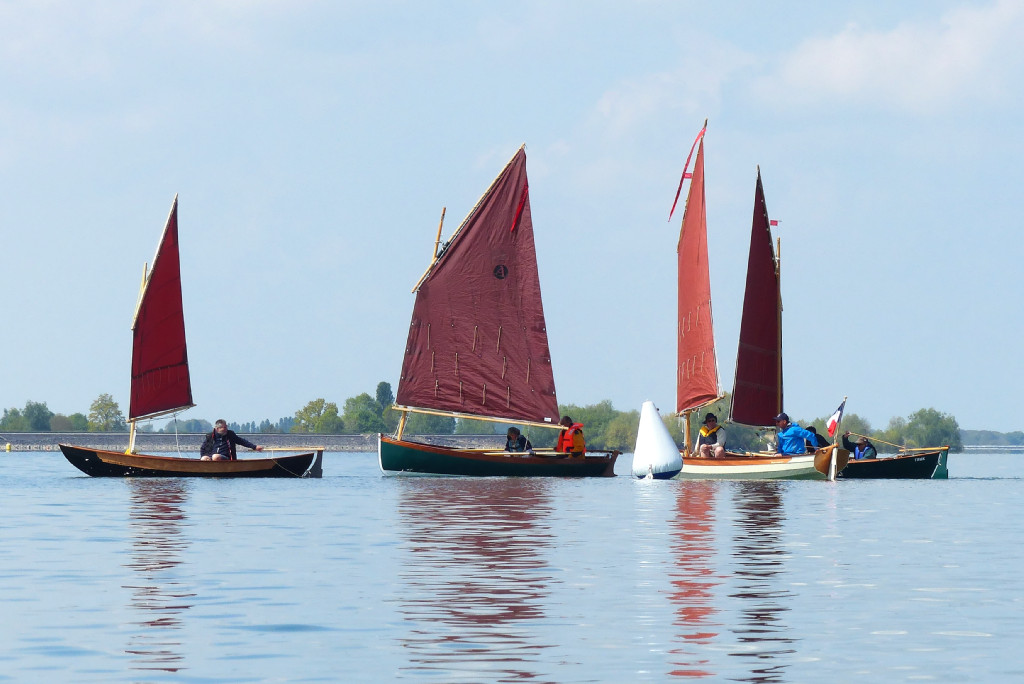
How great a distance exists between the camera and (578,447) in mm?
64625

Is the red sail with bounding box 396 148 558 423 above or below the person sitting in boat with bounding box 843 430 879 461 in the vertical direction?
above

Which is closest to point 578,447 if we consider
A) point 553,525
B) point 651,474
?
point 651,474

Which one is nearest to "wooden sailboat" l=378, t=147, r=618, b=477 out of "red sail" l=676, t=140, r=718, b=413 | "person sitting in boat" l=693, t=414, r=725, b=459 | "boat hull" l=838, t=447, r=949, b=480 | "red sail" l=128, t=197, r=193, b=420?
"red sail" l=676, t=140, r=718, b=413

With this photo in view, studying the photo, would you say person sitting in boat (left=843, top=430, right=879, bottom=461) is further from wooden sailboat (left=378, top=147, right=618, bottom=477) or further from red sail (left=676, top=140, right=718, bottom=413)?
wooden sailboat (left=378, top=147, right=618, bottom=477)

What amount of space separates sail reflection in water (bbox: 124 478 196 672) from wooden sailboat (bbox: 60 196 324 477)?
1852 cm

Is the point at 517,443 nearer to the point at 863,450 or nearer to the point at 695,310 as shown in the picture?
the point at 695,310

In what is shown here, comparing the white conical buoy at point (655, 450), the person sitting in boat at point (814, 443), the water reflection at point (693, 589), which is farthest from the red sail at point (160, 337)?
the water reflection at point (693, 589)

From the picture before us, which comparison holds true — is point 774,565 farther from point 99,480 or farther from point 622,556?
point 99,480

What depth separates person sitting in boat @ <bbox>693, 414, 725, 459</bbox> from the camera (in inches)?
→ 2323

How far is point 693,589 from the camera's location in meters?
19.7

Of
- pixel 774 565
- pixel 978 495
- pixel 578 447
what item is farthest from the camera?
pixel 578 447

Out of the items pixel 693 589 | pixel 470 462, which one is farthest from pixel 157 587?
pixel 470 462

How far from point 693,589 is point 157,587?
684cm

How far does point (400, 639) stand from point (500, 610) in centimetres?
213
